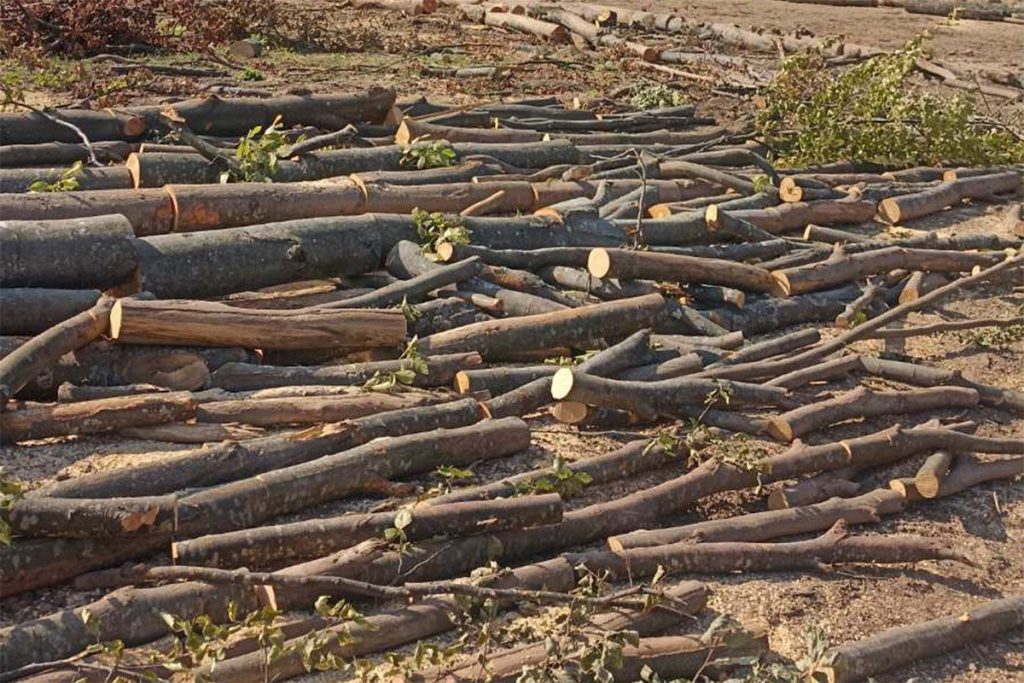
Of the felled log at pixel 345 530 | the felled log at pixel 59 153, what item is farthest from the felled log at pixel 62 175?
the felled log at pixel 345 530

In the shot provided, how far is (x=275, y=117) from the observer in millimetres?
10023

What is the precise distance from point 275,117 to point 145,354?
13.7 feet

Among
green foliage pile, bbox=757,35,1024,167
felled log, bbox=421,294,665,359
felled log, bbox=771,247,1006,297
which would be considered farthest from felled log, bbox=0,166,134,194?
green foliage pile, bbox=757,35,1024,167

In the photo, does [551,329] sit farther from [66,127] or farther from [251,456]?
[66,127]

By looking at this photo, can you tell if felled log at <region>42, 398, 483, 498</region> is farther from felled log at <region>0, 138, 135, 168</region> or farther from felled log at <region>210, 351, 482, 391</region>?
felled log at <region>0, 138, 135, 168</region>

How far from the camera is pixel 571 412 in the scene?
257 inches

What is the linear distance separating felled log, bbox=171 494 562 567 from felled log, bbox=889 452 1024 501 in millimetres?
1958

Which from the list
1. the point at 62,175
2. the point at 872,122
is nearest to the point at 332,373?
the point at 62,175

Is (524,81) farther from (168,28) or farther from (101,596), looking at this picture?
(101,596)

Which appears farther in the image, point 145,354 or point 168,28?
point 168,28

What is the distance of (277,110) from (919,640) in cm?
652

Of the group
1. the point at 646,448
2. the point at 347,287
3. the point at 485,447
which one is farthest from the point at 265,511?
the point at 347,287

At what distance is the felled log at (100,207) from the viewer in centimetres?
714

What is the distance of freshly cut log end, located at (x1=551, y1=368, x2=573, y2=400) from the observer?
6.28 meters
